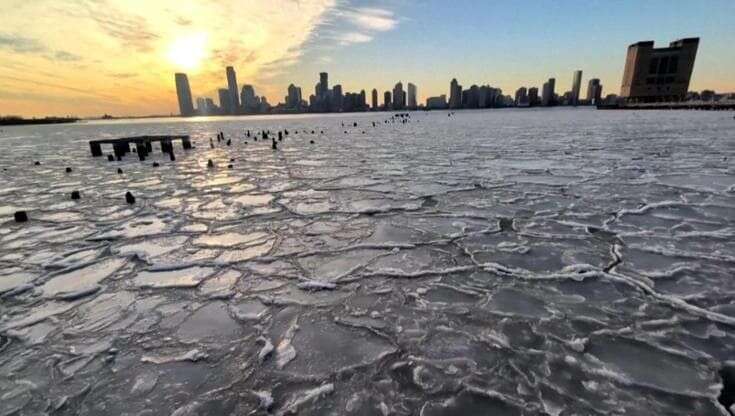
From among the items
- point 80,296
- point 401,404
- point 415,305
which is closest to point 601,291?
point 415,305

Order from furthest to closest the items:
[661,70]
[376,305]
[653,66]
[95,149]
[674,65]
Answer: [653,66] < [661,70] < [674,65] < [95,149] < [376,305]

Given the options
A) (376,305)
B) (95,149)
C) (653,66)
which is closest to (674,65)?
(653,66)

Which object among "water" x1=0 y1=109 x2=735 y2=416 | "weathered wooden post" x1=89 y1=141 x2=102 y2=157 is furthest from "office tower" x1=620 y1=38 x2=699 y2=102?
"weathered wooden post" x1=89 y1=141 x2=102 y2=157

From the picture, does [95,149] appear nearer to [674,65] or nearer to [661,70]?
[661,70]

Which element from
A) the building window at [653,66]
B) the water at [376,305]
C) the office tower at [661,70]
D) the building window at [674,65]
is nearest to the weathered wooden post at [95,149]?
the water at [376,305]

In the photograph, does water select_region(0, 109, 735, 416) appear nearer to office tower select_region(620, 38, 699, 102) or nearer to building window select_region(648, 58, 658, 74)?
office tower select_region(620, 38, 699, 102)
